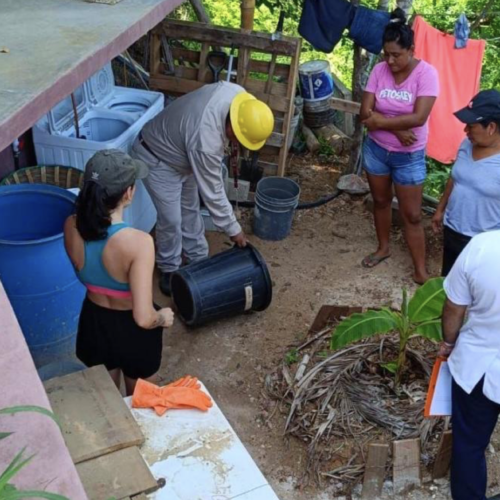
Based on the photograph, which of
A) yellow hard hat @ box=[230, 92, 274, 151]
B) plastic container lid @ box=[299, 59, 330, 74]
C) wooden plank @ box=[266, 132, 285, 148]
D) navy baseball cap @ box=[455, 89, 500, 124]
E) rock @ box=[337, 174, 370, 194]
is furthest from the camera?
plastic container lid @ box=[299, 59, 330, 74]

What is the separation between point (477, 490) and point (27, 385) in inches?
106

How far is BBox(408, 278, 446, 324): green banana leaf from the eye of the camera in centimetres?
418

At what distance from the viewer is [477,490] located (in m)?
3.61

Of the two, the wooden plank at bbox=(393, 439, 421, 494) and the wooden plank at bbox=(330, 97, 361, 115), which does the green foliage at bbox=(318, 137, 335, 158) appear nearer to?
the wooden plank at bbox=(330, 97, 361, 115)

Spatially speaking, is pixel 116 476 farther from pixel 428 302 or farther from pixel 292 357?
pixel 292 357

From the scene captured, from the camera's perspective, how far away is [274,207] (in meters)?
6.27

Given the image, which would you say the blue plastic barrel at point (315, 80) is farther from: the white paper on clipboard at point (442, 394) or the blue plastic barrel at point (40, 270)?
the white paper on clipboard at point (442, 394)

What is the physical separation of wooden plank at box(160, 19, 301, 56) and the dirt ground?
164cm

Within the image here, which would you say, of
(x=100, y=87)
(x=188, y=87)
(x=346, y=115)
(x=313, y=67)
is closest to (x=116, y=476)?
(x=100, y=87)

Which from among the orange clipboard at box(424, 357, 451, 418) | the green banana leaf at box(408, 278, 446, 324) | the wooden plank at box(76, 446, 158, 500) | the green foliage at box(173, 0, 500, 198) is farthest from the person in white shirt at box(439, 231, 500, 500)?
the green foliage at box(173, 0, 500, 198)

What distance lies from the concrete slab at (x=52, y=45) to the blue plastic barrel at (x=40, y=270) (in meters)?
1.31

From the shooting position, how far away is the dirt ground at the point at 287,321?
4.27 metres

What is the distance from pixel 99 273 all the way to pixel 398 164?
2.96 meters

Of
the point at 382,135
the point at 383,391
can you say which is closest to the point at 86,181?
the point at 383,391
